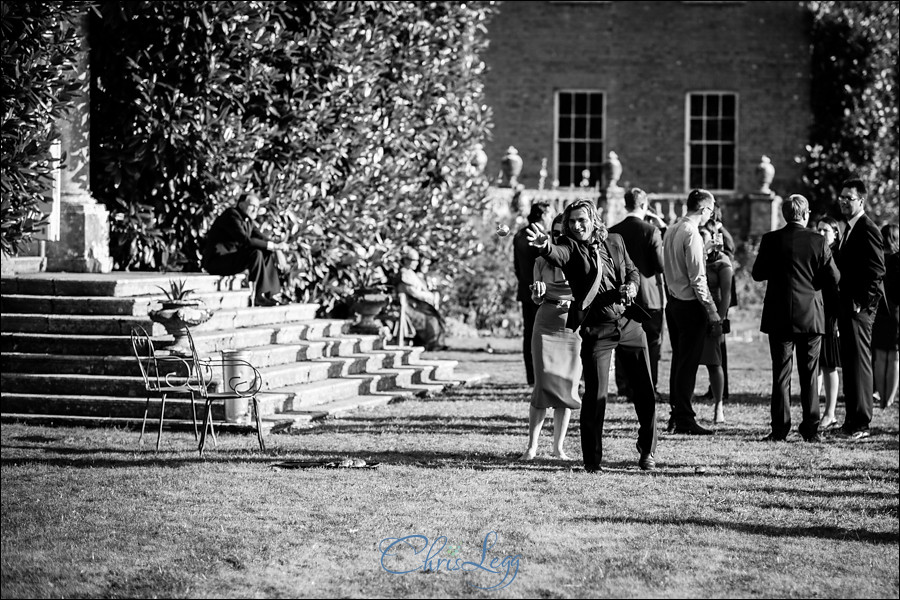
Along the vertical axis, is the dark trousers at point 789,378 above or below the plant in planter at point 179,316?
below

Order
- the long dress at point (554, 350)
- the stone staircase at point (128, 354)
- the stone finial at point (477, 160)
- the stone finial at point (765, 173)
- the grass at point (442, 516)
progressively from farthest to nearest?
1. the stone finial at point (765, 173)
2. the stone finial at point (477, 160)
3. the stone staircase at point (128, 354)
4. the long dress at point (554, 350)
5. the grass at point (442, 516)

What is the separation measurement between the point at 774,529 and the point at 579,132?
19242 millimetres

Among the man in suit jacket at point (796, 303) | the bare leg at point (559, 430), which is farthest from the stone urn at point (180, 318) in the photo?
the man in suit jacket at point (796, 303)

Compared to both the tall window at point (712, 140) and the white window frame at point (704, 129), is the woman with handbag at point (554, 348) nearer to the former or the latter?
the white window frame at point (704, 129)

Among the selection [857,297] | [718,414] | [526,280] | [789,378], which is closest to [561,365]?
[789,378]

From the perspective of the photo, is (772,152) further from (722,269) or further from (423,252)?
(722,269)

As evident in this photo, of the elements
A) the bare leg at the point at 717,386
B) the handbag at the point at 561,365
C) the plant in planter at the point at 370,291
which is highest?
the plant in planter at the point at 370,291

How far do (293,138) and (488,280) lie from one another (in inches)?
224

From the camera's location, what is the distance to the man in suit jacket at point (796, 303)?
10.0 meters

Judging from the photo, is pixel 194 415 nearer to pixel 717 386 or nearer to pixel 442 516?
pixel 442 516

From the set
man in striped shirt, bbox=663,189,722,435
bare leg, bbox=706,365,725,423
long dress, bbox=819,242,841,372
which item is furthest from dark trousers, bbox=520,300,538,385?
long dress, bbox=819,242,841,372

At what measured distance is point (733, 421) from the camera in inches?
447

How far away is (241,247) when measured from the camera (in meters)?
14.0

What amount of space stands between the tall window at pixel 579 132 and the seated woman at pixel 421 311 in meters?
8.95
